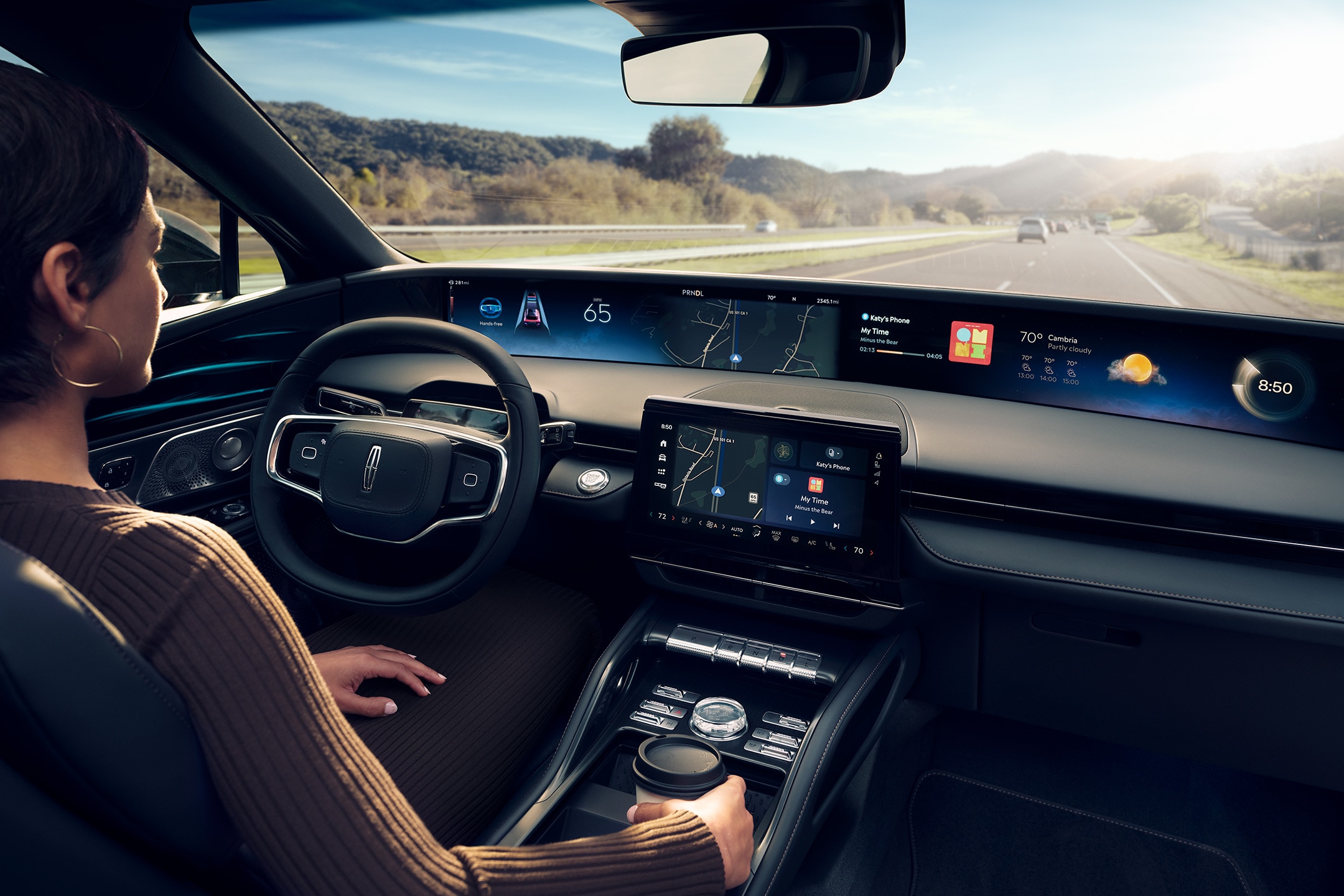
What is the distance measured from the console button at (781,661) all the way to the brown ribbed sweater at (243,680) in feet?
3.65

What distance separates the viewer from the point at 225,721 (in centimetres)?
83

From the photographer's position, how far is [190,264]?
2.48m

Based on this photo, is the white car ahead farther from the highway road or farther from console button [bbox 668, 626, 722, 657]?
console button [bbox 668, 626, 722, 657]

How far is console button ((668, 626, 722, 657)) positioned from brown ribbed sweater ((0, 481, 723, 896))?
1.11 metres

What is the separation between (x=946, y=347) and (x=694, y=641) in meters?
1.05

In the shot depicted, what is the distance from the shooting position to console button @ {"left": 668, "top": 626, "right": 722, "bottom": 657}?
1994 mm

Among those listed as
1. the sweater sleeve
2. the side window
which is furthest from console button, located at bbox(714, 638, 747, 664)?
the side window

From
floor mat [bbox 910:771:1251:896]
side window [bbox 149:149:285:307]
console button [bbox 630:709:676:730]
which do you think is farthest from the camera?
side window [bbox 149:149:285:307]

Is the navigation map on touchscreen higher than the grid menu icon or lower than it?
lower

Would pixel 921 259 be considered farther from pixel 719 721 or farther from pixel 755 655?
pixel 719 721

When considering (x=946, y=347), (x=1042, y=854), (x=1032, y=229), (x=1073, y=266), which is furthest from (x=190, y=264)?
(x=1032, y=229)

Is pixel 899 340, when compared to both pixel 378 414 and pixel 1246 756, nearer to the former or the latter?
pixel 1246 756

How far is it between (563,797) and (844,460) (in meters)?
0.89

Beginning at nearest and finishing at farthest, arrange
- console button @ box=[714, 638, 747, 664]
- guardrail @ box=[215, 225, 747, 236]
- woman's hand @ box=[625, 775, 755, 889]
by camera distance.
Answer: woman's hand @ box=[625, 775, 755, 889] → console button @ box=[714, 638, 747, 664] → guardrail @ box=[215, 225, 747, 236]
